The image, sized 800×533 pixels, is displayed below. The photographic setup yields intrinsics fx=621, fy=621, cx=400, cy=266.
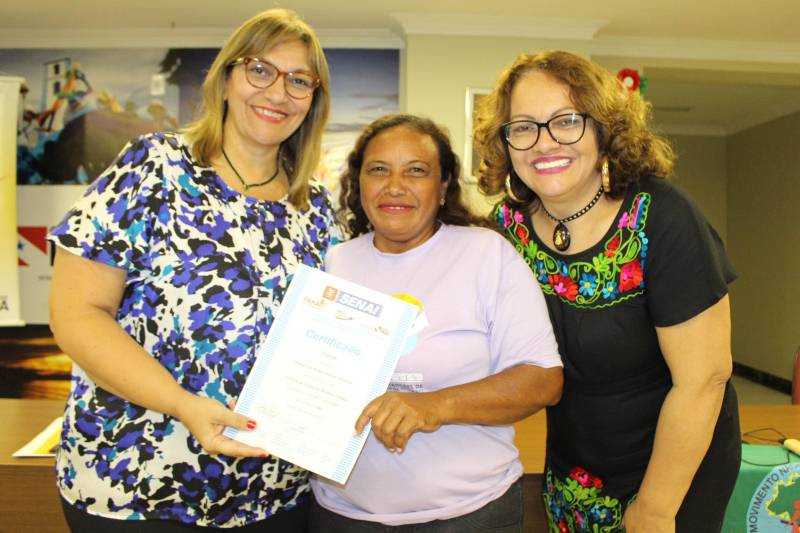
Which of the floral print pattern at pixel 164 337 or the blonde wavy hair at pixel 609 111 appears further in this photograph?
the blonde wavy hair at pixel 609 111

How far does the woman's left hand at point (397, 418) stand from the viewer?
1.28 meters

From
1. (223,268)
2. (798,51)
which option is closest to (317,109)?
(223,268)

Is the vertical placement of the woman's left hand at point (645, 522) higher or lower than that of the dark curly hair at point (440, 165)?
lower

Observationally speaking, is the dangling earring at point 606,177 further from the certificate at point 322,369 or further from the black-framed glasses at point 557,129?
the certificate at point 322,369

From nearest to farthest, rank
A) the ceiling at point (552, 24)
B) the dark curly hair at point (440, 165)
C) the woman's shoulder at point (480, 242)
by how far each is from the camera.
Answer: the woman's shoulder at point (480, 242)
the dark curly hair at point (440, 165)
the ceiling at point (552, 24)

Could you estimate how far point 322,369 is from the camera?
4.34 feet

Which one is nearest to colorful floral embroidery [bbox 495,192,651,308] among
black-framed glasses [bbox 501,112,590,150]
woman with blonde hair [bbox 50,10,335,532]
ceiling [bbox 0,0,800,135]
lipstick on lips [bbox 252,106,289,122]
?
black-framed glasses [bbox 501,112,590,150]

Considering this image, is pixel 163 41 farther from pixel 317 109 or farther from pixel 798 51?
pixel 798 51

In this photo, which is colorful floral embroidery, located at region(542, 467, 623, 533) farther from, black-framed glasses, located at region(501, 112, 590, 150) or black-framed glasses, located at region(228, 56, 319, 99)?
black-framed glasses, located at region(228, 56, 319, 99)

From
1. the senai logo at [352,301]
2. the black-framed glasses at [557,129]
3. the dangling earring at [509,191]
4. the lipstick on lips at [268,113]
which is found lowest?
the senai logo at [352,301]

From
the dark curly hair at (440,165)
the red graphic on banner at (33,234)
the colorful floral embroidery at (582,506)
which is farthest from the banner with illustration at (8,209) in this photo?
the colorful floral embroidery at (582,506)

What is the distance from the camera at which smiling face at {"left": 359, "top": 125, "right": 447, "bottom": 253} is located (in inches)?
62.6

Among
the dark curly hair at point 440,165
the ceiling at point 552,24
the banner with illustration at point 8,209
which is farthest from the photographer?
the banner with illustration at point 8,209

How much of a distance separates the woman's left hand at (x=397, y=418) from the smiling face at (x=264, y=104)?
2.34ft
